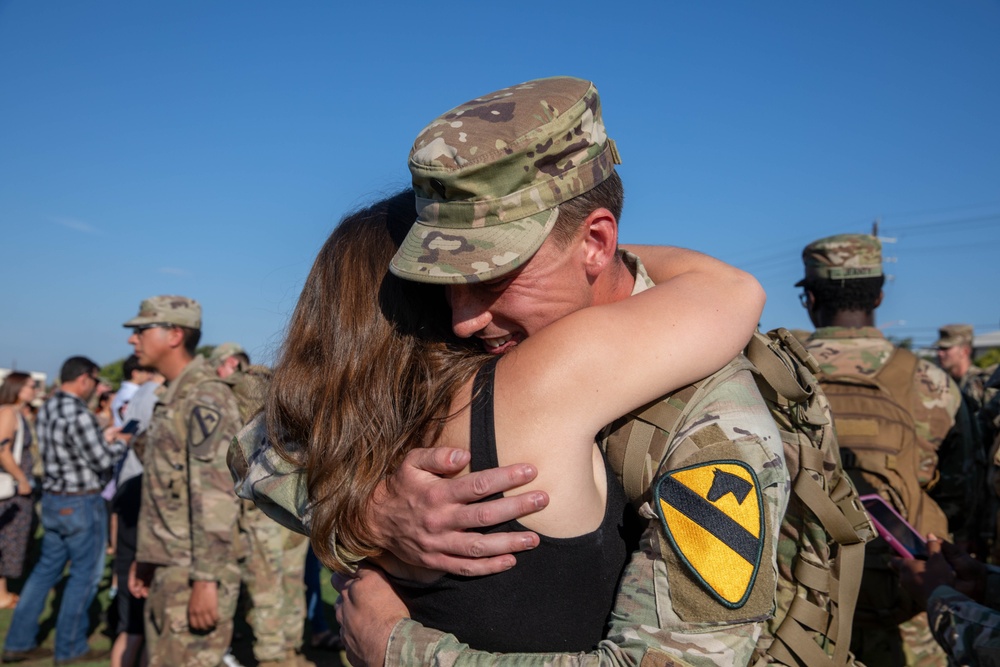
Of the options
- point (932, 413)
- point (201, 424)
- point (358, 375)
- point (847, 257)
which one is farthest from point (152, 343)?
point (932, 413)

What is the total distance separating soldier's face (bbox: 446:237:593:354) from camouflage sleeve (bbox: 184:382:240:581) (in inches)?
134

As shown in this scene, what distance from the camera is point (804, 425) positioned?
6.33ft

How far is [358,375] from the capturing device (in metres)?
1.73

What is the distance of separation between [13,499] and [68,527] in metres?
1.51

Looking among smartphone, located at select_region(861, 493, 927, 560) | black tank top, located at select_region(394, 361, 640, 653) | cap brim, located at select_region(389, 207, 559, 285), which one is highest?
cap brim, located at select_region(389, 207, 559, 285)

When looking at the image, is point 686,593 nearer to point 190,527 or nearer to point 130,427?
point 190,527

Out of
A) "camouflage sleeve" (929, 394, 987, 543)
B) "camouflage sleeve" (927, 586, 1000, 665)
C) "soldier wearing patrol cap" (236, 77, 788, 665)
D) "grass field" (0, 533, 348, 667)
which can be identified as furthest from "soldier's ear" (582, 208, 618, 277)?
"grass field" (0, 533, 348, 667)

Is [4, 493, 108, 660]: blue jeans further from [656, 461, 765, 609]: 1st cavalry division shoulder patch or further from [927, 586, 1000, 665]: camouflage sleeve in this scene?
[656, 461, 765, 609]: 1st cavalry division shoulder patch

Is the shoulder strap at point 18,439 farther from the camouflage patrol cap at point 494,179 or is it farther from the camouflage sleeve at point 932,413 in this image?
the camouflage sleeve at point 932,413

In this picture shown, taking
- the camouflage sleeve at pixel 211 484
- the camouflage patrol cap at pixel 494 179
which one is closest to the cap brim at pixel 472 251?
the camouflage patrol cap at pixel 494 179

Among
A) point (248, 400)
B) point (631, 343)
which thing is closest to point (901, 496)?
point (631, 343)

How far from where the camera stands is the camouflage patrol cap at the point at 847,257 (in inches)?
161

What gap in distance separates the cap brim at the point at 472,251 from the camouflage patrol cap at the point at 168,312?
4.48 meters

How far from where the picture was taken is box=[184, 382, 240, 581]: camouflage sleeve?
4477mm
